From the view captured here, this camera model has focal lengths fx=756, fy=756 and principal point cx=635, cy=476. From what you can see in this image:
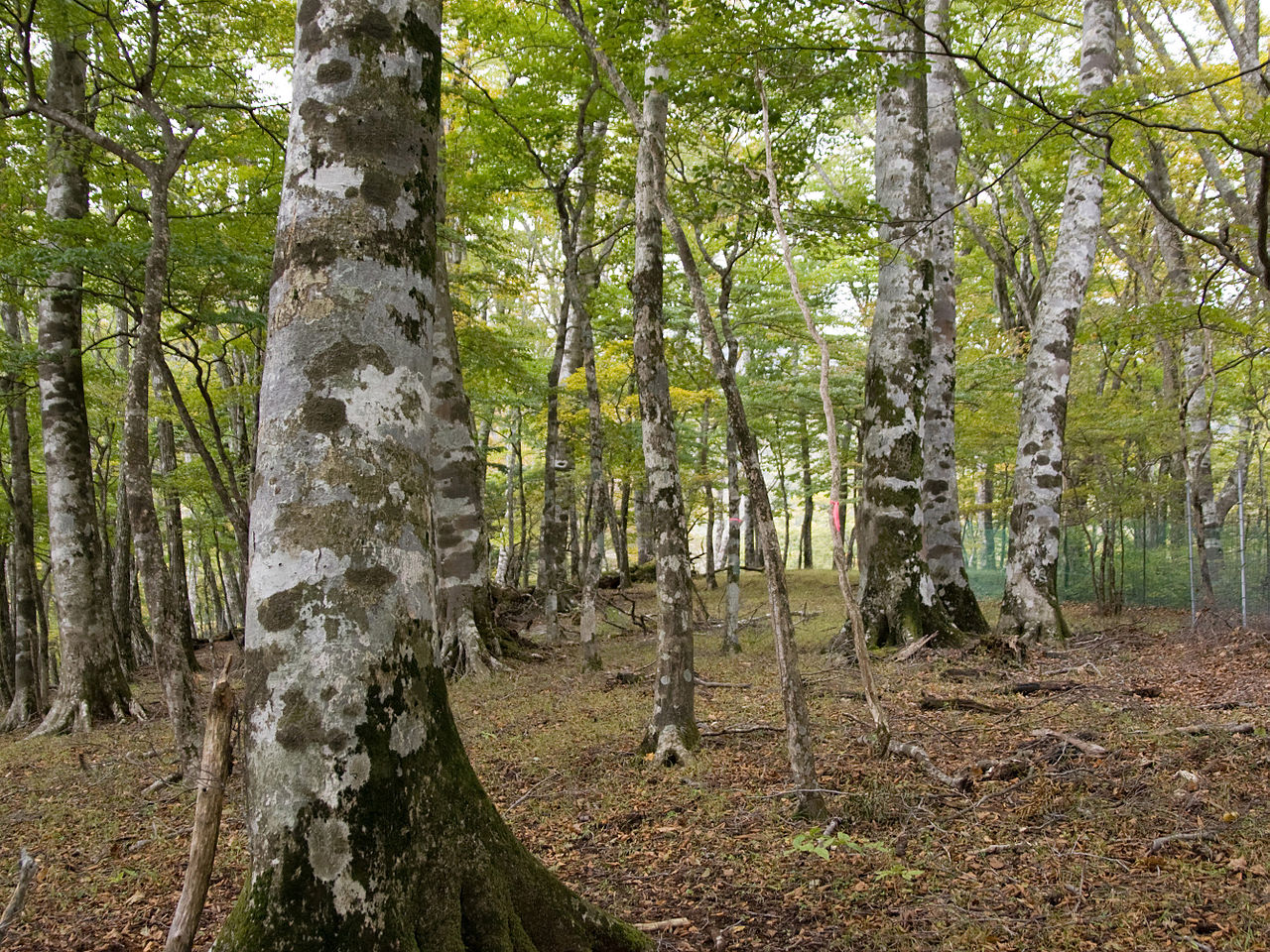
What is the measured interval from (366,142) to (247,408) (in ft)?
53.9

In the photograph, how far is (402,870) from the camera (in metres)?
2.28

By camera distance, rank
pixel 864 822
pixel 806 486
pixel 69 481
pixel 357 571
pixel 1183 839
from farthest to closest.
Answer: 1. pixel 806 486
2. pixel 69 481
3. pixel 864 822
4. pixel 1183 839
5. pixel 357 571

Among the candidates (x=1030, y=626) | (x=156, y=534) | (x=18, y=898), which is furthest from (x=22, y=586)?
(x=1030, y=626)

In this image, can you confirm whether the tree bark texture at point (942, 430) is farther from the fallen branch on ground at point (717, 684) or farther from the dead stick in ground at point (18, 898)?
the dead stick in ground at point (18, 898)

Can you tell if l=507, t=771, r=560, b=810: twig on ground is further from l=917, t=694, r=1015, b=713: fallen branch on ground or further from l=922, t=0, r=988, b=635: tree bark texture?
l=922, t=0, r=988, b=635: tree bark texture

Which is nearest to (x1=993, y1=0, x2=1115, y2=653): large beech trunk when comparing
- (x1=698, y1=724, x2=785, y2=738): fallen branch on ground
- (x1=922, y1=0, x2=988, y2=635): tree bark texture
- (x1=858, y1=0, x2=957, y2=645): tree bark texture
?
(x1=922, y1=0, x2=988, y2=635): tree bark texture

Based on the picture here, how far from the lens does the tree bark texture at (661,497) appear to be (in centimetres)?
542

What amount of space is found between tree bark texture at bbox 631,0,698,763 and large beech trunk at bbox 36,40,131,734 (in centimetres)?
736

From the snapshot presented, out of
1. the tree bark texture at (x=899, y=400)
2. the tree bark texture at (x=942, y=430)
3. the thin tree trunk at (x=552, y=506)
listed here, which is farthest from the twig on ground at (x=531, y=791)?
the thin tree trunk at (x=552, y=506)

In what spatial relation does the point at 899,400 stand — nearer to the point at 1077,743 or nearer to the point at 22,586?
the point at 1077,743

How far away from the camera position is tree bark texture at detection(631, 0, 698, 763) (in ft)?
17.8

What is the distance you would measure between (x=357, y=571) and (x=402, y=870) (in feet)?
2.99

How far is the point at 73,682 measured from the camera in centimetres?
897

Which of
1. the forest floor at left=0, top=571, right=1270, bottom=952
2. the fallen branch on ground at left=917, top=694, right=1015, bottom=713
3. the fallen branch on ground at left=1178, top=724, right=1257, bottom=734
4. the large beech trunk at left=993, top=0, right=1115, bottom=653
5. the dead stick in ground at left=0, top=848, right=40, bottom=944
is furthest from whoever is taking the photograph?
the large beech trunk at left=993, top=0, right=1115, bottom=653
